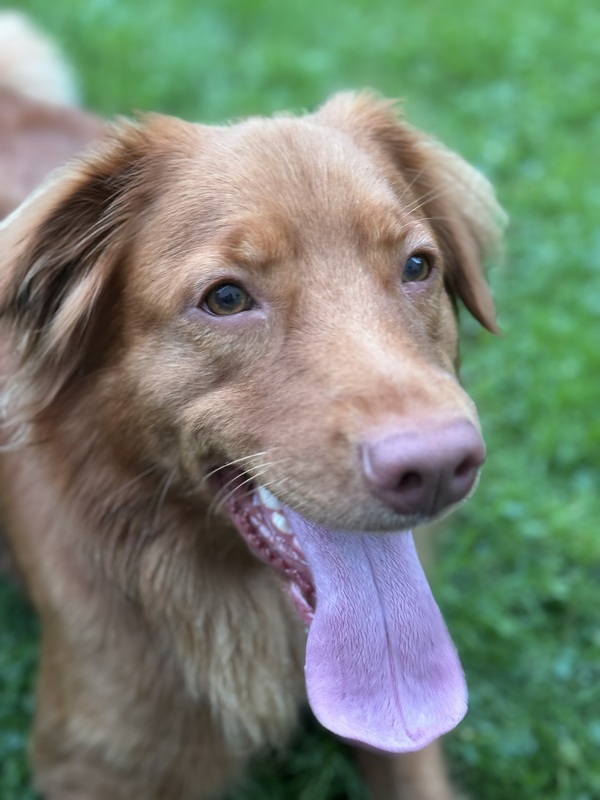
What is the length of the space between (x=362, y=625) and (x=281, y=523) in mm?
350

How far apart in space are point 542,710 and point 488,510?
948mm

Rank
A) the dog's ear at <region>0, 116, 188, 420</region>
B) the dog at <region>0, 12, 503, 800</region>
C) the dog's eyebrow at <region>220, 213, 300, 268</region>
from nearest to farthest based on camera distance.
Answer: the dog at <region>0, 12, 503, 800</region> → the dog's eyebrow at <region>220, 213, 300, 268</region> → the dog's ear at <region>0, 116, 188, 420</region>

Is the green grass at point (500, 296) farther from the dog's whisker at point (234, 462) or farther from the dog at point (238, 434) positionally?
the dog's whisker at point (234, 462)

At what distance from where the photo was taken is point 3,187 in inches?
148

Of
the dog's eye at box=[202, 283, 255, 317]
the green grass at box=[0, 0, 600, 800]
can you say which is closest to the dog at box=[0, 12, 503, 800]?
the dog's eye at box=[202, 283, 255, 317]

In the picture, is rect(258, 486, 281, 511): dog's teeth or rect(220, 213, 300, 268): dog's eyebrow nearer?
rect(220, 213, 300, 268): dog's eyebrow

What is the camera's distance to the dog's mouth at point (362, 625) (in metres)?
2.39

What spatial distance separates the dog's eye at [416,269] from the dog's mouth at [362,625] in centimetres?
72

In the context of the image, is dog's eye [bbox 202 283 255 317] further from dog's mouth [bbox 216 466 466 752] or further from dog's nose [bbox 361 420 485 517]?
dog's nose [bbox 361 420 485 517]

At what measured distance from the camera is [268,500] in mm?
2504

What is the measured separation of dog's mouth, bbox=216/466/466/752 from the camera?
2.39 metres

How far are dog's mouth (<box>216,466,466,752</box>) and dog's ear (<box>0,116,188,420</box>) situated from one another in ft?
2.04

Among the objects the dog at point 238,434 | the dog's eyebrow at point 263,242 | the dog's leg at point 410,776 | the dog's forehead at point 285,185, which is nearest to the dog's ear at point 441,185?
the dog at point 238,434

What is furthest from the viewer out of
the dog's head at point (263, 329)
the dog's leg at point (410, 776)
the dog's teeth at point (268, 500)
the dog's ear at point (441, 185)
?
the dog's leg at point (410, 776)
